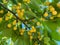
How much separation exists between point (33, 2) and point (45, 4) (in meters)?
0.03

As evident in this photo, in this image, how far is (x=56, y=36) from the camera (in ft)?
1.55

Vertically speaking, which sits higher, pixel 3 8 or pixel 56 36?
pixel 3 8

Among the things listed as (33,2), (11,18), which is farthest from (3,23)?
(33,2)

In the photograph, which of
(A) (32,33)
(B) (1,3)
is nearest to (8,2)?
(B) (1,3)

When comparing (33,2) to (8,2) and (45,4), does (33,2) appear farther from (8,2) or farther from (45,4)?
(8,2)

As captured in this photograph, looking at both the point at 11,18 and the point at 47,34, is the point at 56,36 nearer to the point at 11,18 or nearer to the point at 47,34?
the point at 47,34

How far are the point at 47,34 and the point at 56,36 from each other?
4cm

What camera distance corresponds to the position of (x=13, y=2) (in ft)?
1.84

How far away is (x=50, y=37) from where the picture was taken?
50 cm

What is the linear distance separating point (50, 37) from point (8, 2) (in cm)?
19

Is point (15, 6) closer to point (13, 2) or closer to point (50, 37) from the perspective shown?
point (13, 2)

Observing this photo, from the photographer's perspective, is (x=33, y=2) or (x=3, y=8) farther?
(x=3, y=8)

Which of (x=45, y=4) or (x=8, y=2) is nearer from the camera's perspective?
(x=45, y=4)

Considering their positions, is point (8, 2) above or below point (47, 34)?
above
